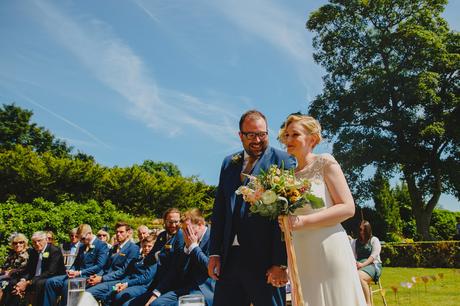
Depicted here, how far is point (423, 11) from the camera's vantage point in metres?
26.9

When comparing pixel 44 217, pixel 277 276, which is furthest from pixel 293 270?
pixel 44 217

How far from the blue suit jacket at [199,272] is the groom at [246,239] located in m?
1.81

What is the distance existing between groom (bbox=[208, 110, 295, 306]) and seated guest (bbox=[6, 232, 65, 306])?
242 inches

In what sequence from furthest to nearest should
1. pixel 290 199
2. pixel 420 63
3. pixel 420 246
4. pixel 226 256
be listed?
1. pixel 420 63
2. pixel 420 246
3. pixel 226 256
4. pixel 290 199

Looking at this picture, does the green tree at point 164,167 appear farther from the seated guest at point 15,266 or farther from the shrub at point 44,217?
the seated guest at point 15,266

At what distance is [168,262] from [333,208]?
12.0ft

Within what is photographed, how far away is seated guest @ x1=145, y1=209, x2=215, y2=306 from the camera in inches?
198

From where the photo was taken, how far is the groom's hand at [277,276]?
280cm

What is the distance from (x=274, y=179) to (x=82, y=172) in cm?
2243

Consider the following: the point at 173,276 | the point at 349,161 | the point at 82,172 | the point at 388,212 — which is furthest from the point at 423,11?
the point at 173,276

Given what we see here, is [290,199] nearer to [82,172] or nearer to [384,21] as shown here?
[82,172]

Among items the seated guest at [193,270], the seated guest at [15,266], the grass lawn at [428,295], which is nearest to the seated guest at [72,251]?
the seated guest at [15,266]

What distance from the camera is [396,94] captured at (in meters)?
26.4

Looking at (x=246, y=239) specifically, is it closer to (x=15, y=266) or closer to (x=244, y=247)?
(x=244, y=247)
